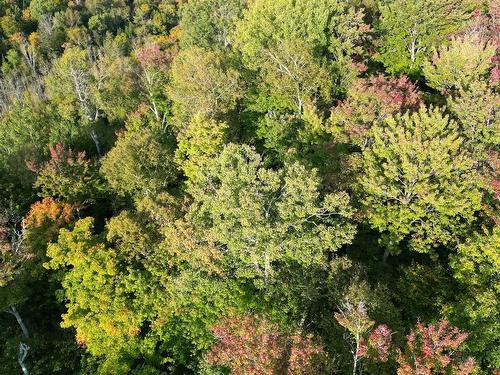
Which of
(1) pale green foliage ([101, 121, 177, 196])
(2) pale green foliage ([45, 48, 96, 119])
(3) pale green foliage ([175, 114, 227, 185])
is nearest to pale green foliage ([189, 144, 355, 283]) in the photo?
(3) pale green foliage ([175, 114, 227, 185])

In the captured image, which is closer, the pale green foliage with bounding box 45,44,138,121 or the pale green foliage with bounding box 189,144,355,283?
the pale green foliage with bounding box 189,144,355,283

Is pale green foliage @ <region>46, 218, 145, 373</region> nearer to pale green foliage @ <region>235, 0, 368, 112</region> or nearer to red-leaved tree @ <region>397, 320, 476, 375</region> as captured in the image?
red-leaved tree @ <region>397, 320, 476, 375</region>

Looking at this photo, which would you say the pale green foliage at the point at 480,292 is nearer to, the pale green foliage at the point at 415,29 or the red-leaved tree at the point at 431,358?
the red-leaved tree at the point at 431,358

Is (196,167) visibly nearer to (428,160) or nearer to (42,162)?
(428,160)

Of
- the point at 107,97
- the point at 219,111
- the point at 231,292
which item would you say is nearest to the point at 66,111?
the point at 107,97

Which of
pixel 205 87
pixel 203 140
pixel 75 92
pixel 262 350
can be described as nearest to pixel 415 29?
pixel 205 87

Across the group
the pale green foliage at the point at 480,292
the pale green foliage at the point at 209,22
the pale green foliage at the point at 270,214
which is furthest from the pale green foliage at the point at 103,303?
the pale green foliage at the point at 209,22
